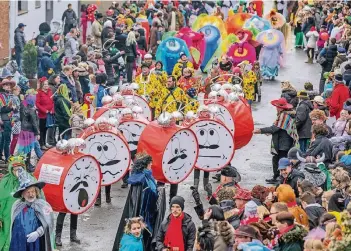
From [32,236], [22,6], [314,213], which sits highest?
[22,6]

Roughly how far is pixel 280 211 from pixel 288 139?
6510 mm

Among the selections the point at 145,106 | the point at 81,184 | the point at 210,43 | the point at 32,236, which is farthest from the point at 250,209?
the point at 210,43

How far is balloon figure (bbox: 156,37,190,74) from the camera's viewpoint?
1111 inches

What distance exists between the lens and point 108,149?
1742 centimetres

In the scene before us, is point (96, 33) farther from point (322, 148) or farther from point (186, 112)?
point (322, 148)

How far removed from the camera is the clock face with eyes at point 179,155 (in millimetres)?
17375

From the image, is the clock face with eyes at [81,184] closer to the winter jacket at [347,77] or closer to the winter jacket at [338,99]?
the winter jacket at [338,99]

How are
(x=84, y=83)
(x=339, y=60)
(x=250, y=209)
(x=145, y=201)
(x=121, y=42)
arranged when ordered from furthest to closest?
(x=121, y=42) < (x=339, y=60) < (x=84, y=83) < (x=145, y=201) < (x=250, y=209)

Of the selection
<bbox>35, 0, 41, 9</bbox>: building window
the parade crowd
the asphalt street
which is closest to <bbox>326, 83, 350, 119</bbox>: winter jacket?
the parade crowd

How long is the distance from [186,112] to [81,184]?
5082 mm

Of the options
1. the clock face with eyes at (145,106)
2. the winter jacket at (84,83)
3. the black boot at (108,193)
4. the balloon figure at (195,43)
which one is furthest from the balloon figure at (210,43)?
the black boot at (108,193)

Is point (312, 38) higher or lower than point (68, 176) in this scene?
lower

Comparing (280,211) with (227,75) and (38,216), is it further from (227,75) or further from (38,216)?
(227,75)

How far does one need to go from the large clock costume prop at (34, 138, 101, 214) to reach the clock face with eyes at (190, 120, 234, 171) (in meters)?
2.63
